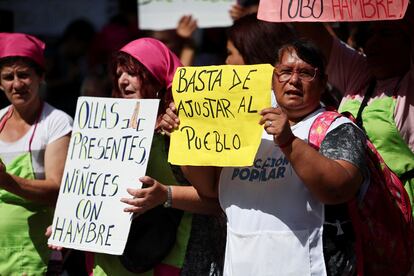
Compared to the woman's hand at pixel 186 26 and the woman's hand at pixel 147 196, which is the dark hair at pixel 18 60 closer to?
the woman's hand at pixel 147 196

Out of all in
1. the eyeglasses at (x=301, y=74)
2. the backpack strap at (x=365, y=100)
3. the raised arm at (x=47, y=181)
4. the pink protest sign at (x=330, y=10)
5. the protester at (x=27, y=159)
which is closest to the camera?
the eyeglasses at (x=301, y=74)

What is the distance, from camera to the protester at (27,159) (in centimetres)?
487

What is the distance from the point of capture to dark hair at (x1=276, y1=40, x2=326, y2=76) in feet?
12.5

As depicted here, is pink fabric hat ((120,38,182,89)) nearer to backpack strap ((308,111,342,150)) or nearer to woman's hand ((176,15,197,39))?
backpack strap ((308,111,342,150))

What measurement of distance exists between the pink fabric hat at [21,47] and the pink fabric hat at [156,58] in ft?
2.54

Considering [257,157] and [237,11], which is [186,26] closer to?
[237,11]

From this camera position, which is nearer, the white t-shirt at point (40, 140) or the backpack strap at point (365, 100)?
the backpack strap at point (365, 100)

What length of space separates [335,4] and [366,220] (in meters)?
0.99

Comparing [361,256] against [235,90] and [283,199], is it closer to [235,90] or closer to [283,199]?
[283,199]

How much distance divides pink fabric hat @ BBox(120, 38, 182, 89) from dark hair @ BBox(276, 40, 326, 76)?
718 millimetres

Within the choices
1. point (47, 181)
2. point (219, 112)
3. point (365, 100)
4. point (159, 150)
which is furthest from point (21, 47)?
point (365, 100)

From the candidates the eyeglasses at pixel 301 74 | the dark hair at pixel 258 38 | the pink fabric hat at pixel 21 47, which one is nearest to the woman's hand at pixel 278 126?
the eyeglasses at pixel 301 74

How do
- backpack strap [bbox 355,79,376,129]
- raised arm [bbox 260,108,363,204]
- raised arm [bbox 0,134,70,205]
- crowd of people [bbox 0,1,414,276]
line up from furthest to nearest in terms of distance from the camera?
raised arm [bbox 0,134,70,205] → backpack strap [bbox 355,79,376,129] → crowd of people [bbox 0,1,414,276] → raised arm [bbox 260,108,363,204]

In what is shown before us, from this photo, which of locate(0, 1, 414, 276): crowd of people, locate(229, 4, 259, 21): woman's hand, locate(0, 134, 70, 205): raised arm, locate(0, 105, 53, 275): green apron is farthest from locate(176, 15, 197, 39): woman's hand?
locate(0, 105, 53, 275): green apron
